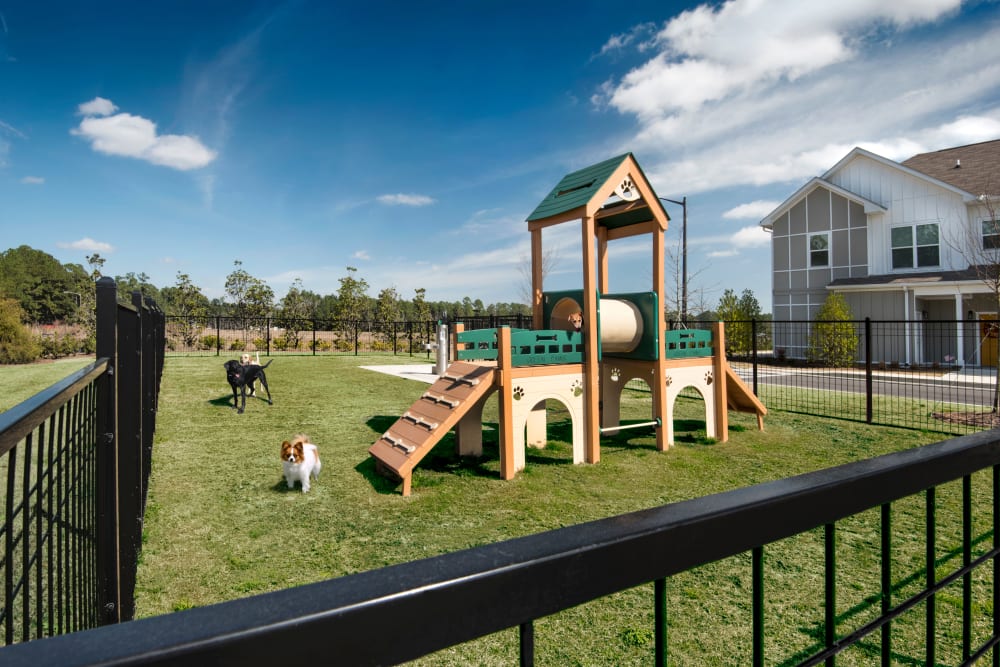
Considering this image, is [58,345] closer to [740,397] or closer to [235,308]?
[235,308]

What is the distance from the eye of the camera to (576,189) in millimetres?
7500

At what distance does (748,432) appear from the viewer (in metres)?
8.40

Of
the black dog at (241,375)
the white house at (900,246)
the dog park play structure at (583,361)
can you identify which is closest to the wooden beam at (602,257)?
the dog park play structure at (583,361)

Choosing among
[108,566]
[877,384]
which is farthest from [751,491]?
[877,384]

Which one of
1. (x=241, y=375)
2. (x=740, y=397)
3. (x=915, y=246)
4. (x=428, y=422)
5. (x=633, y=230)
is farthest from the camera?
(x=915, y=246)

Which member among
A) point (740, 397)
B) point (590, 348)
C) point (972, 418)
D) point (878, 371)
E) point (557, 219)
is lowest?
point (972, 418)

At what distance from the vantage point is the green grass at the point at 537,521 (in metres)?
3.06

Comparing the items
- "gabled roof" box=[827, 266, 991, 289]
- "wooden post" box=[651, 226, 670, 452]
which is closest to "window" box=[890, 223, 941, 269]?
"gabled roof" box=[827, 266, 991, 289]

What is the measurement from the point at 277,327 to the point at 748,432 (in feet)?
75.1

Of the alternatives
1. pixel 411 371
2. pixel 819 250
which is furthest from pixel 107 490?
pixel 819 250

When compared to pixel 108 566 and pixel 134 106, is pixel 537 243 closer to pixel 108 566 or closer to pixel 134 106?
pixel 108 566

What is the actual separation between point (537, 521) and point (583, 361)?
2.50m

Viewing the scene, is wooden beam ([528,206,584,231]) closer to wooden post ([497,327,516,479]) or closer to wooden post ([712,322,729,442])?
wooden post ([497,327,516,479])

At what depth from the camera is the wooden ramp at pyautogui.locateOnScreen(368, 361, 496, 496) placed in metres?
5.57
